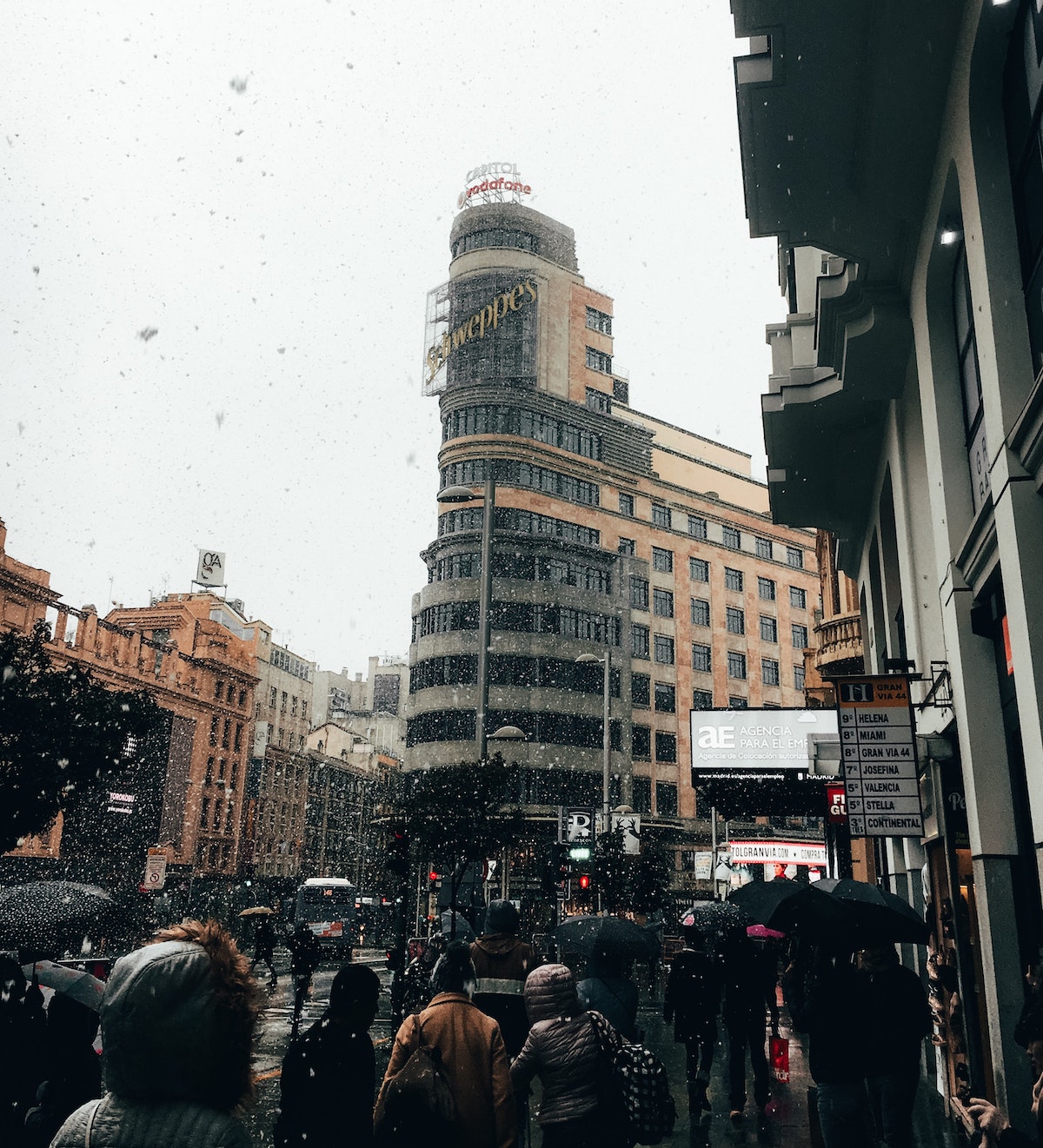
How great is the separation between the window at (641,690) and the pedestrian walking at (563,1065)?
213ft

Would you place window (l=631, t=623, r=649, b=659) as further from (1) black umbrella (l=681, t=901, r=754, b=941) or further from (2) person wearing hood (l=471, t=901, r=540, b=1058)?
(2) person wearing hood (l=471, t=901, r=540, b=1058)

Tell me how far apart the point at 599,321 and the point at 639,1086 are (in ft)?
243

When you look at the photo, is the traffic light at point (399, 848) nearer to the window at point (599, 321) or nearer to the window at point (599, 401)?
the window at point (599, 401)

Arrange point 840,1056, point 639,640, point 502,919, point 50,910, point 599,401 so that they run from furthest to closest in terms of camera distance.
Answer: point 599,401 < point 639,640 < point 50,910 < point 502,919 < point 840,1056

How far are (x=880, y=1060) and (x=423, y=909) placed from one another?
194ft

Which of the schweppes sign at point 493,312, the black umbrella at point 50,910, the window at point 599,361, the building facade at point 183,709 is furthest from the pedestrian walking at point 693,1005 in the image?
the window at point 599,361

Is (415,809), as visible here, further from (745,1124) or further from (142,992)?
(142,992)

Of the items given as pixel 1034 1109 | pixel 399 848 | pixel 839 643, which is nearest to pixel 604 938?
pixel 1034 1109

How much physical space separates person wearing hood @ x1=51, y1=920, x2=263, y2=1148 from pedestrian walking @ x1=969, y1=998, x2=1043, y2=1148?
2.08 metres

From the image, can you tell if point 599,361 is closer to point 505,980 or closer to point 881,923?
point 881,923

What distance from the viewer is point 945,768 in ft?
37.4

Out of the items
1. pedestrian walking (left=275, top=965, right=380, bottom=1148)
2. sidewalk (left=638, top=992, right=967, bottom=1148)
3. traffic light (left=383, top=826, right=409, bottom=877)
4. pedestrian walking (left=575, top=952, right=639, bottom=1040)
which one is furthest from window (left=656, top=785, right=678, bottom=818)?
pedestrian walking (left=275, top=965, right=380, bottom=1148)

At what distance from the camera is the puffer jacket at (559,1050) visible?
5359 mm

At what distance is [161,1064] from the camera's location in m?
2.70
